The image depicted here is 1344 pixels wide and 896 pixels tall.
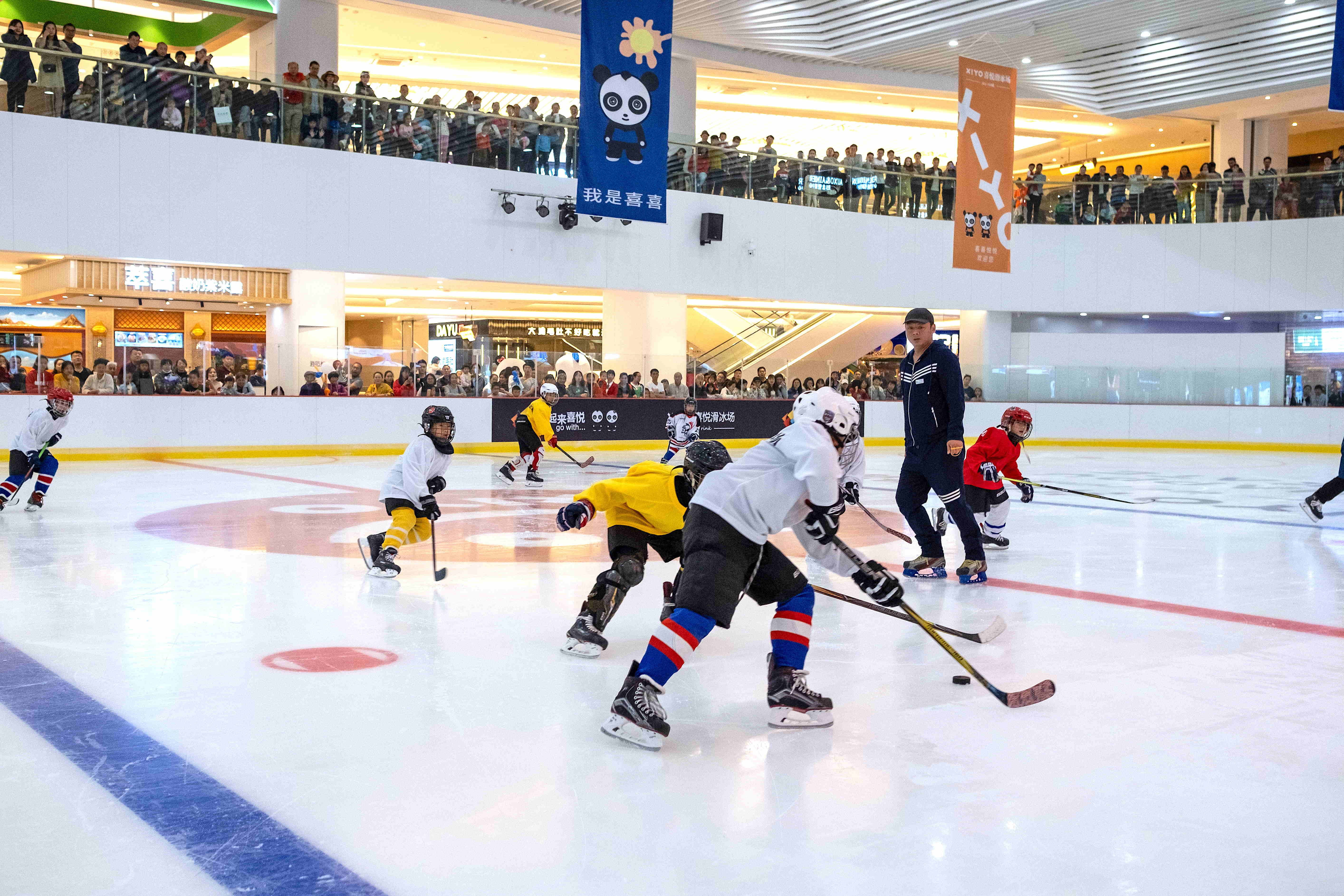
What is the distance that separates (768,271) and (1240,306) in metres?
10.1

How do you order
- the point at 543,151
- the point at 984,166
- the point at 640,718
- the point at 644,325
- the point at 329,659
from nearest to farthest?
the point at 640,718
the point at 329,659
the point at 984,166
the point at 543,151
the point at 644,325

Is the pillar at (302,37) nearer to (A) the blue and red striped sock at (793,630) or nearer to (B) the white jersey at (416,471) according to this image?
(B) the white jersey at (416,471)

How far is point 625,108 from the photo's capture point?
39.5 ft

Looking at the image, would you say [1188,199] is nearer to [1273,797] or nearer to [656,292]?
[656,292]

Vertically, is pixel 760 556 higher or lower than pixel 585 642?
higher

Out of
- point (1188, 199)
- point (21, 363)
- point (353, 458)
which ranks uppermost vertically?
point (1188, 199)

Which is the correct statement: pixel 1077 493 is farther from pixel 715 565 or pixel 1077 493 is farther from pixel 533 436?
pixel 715 565

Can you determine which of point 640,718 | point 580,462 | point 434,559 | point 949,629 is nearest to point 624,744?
point 640,718

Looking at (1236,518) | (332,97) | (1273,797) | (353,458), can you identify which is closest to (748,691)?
(1273,797)

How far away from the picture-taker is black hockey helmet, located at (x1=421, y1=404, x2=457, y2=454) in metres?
6.12

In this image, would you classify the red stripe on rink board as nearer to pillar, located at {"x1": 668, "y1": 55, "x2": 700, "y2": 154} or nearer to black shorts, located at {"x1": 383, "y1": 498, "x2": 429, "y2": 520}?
black shorts, located at {"x1": 383, "y1": 498, "x2": 429, "y2": 520}

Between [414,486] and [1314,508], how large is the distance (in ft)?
23.5

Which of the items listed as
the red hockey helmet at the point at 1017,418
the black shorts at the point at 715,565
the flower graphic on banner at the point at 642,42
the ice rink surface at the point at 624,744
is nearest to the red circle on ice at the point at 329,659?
the ice rink surface at the point at 624,744

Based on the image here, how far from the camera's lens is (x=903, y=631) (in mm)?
4793
